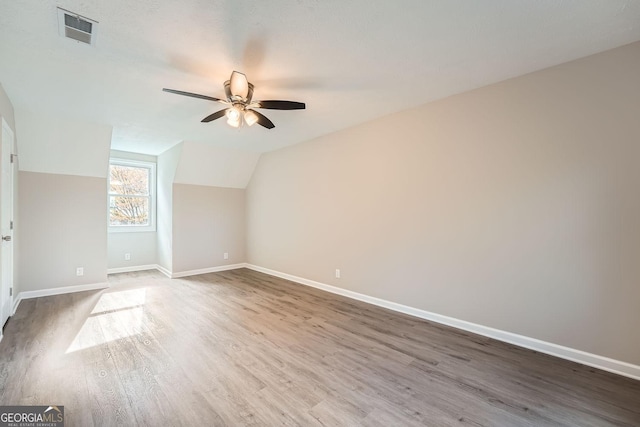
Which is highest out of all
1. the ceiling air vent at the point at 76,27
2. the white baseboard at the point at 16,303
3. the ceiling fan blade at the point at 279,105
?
the ceiling air vent at the point at 76,27

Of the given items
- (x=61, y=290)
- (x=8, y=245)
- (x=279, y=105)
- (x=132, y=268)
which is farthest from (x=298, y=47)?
(x=132, y=268)

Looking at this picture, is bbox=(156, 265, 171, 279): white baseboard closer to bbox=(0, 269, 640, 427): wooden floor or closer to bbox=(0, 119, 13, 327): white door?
bbox=(0, 269, 640, 427): wooden floor

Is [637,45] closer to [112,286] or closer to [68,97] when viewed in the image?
[68,97]

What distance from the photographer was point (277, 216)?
5398 mm

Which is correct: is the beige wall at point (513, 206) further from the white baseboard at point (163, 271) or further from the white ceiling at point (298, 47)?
the white baseboard at point (163, 271)

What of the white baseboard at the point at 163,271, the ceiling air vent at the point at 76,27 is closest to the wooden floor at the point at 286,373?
the white baseboard at the point at 163,271

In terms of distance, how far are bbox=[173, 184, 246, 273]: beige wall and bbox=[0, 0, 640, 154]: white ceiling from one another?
242cm

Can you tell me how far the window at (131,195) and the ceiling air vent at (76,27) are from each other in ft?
13.6

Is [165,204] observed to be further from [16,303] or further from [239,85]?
[239,85]

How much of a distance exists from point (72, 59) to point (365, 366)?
3477 millimetres

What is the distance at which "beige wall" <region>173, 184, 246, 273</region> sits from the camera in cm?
534

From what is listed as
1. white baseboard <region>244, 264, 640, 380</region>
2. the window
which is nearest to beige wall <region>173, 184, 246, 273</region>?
the window

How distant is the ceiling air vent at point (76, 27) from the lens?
1.80m

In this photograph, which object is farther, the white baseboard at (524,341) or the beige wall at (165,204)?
the beige wall at (165,204)
